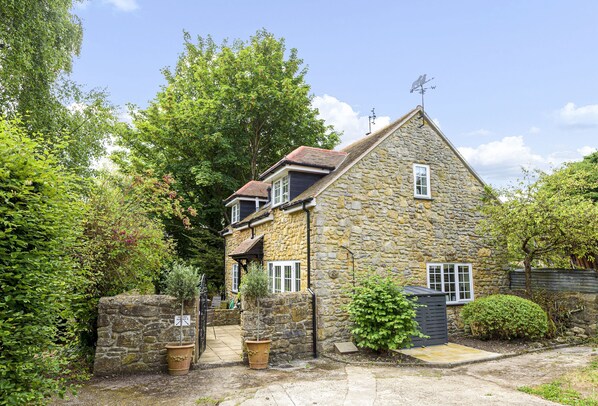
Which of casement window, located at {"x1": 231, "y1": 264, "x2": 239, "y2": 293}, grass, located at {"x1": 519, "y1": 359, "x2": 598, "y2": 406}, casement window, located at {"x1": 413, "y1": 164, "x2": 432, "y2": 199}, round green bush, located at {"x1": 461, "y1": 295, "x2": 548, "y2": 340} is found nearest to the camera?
grass, located at {"x1": 519, "y1": 359, "x2": 598, "y2": 406}

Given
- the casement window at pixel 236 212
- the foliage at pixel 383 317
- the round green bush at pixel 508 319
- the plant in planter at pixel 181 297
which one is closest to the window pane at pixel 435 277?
the round green bush at pixel 508 319

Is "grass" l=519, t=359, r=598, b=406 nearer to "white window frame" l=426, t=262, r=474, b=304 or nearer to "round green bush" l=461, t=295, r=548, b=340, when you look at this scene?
"round green bush" l=461, t=295, r=548, b=340

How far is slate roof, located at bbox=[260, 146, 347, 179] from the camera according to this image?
13484 mm

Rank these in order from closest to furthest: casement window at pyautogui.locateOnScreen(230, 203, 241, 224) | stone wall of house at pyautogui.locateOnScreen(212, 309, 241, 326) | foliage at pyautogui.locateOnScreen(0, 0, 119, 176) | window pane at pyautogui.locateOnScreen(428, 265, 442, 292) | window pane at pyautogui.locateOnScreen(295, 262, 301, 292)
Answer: window pane at pyautogui.locateOnScreen(295, 262, 301, 292), foliage at pyautogui.locateOnScreen(0, 0, 119, 176), window pane at pyautogui.locateOnScreen(428, 265, 442, 292), stone wall of house at pyautogui.locateOnScreen(212, 309, 241, 326), casement window at pyautogui.locateOnScreen(230, 203, 241, 224)

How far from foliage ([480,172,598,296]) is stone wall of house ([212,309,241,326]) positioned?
34.8 ft

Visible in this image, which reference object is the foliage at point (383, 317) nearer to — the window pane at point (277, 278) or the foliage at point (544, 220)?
the window pane at point (277, 278)

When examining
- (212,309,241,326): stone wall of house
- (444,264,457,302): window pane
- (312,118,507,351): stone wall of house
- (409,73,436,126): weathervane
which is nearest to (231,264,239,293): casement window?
(212,309,241,326): stone wall of house

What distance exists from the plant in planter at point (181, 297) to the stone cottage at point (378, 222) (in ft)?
11.6

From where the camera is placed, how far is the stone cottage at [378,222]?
1141 centimetres

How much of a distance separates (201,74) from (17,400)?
981 inches

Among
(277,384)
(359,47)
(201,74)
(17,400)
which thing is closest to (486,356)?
(277,384)

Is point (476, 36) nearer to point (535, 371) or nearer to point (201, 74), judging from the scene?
point (535, 371)

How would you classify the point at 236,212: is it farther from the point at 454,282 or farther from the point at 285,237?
the point at 454,282

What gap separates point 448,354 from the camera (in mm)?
10234
